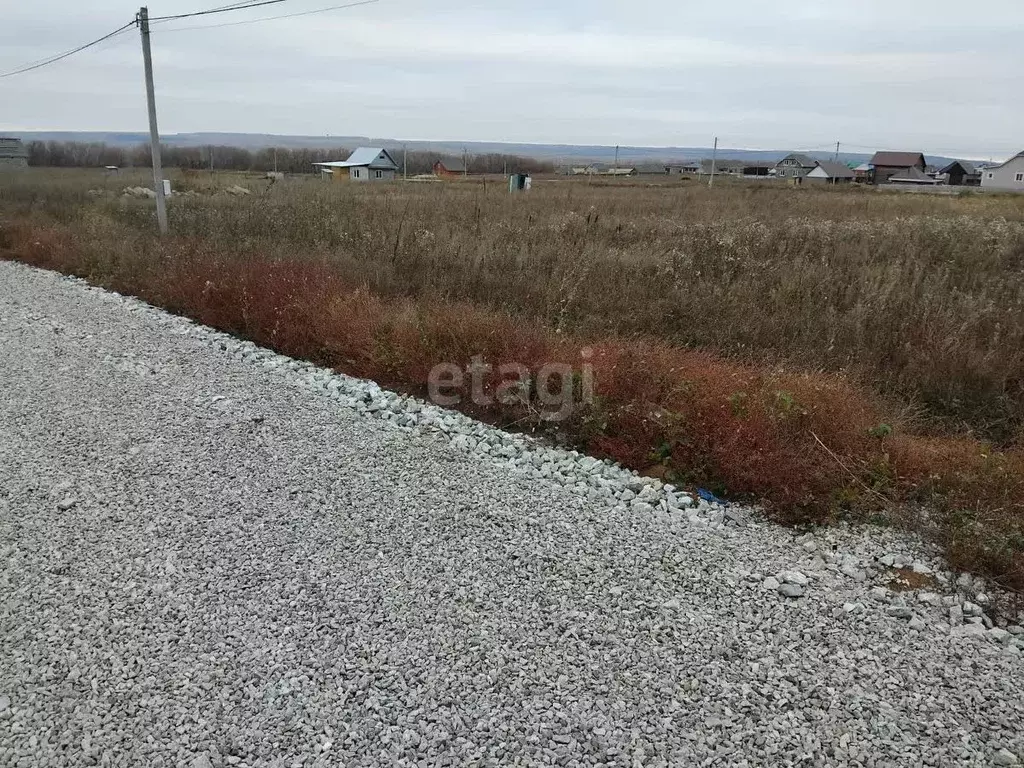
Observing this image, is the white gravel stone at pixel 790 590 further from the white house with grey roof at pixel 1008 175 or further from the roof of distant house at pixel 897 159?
the roof of distant house at pixel 897 159

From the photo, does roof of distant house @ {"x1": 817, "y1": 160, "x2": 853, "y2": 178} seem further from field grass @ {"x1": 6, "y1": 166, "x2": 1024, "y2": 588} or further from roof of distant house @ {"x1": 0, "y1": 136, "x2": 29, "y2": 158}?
roof of distant house @ {"x1": 0, "y1": 136, "x2": 29, "y2": 158}

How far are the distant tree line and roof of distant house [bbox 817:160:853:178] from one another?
35.9 meters

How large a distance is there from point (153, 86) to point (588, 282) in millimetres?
11039

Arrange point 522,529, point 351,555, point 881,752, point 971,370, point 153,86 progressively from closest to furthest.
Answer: point 881,752
point 351,555
point 522,529
point 971,370
point 153,86

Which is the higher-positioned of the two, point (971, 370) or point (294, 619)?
point (971, 370)

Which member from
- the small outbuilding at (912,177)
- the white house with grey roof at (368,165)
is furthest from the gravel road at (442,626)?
the small outbuilding at (912,177)

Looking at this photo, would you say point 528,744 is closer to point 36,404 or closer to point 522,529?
point 522,529

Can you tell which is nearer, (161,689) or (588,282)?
(161,689)

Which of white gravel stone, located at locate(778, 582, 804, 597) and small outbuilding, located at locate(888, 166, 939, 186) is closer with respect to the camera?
white gravel stone, located at locate(778, 582, 804, 597)

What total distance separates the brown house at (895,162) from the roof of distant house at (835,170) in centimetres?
434

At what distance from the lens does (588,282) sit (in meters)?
8.87

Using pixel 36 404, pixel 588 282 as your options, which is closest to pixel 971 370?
pixel 588 282

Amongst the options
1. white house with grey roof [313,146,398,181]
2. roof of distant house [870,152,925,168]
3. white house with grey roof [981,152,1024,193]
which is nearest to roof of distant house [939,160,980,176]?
roof of distant house [870,152,925,168]

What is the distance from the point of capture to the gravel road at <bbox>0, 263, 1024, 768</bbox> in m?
2.42
